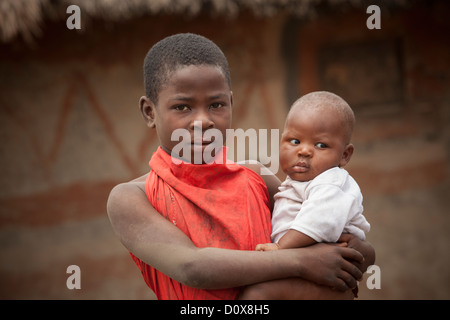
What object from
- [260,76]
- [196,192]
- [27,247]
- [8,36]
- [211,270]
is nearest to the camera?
[211,270]

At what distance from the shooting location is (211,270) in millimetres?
1490

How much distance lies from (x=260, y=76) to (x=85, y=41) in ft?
5.49

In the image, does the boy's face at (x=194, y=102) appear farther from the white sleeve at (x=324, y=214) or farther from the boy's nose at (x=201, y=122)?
the white sleeve at (x=324, y=214)

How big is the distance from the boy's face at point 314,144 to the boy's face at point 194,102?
28 cm

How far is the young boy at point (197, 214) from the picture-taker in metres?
1.53

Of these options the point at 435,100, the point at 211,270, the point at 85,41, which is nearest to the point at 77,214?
the point at 85,41

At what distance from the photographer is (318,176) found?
1.75 m

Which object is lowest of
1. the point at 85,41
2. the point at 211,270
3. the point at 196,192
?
the point at 211,270

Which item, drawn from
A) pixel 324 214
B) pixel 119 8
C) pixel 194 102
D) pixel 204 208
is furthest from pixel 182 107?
pixel 119 8

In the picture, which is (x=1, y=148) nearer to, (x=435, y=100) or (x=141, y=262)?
(x=141, y=262)

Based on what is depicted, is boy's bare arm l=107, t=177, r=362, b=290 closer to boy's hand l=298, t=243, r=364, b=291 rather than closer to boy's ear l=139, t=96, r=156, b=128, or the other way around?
boy's hand l=298, t=243, r=364, b=291

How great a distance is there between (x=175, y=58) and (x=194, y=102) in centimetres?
17

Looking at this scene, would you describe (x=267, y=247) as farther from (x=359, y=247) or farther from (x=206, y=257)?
(x=359, y=247)

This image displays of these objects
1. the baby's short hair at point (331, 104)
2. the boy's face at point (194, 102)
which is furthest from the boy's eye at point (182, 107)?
the baby's short hair at point (331, 104)
